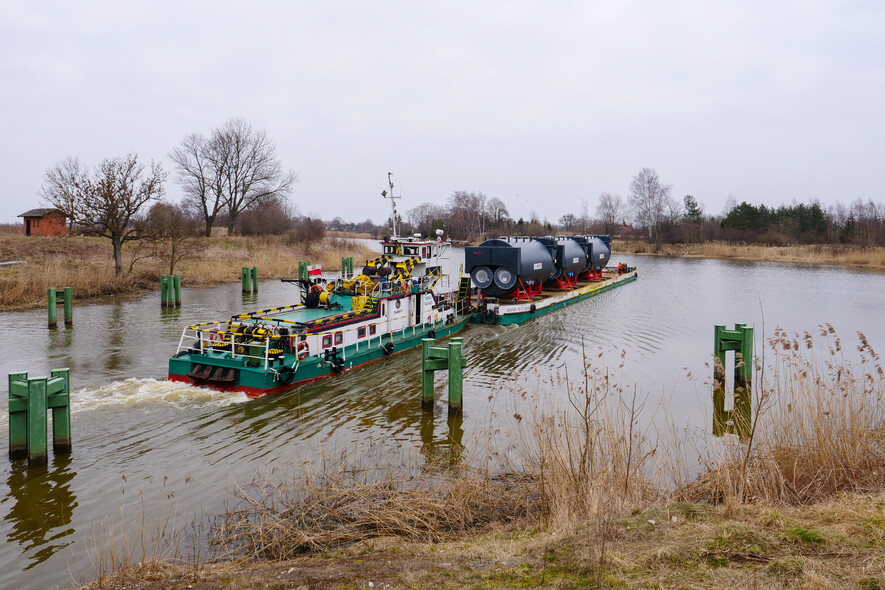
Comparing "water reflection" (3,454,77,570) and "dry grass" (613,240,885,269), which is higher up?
"dry grass" (613,240,885,269)

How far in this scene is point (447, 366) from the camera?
12.5m

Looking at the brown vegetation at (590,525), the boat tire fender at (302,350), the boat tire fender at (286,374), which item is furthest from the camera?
the boat tire fender at (302,350)

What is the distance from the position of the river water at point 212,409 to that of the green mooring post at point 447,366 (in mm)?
395

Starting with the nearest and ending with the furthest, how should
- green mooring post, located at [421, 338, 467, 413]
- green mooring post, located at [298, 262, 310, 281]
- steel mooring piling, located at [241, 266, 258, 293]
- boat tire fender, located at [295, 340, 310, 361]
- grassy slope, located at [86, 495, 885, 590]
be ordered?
grassy slope, located at [86, 495, 885, 590] < green mooring post, located at [421, 338, 467, 413] < boat tire fender, located at [295, 340, 310, 361] < green mooring post, located at [298, 262, 310, 281] < steel mooring piling, located at [241, 266, 258, 293]

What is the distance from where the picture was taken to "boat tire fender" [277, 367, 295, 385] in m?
13.5

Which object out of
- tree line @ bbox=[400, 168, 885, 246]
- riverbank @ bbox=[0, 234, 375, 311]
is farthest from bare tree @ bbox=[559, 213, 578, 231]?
riverbank @ bbox=[0, 234, 375, 311]

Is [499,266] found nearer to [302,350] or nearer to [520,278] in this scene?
[520,278]

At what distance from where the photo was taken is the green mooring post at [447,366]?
12.2m

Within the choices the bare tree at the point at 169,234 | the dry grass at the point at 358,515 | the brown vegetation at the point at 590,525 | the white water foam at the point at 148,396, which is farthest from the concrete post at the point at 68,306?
the dry grass at the point at 358,515

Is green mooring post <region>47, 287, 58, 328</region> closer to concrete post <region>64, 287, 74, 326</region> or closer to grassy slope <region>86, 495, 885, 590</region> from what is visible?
concrete post <region>64, 287, 74, 326</region>

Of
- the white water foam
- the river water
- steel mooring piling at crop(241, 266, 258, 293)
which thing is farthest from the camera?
steel mooring piling at crop(241, 266, 258, 293)

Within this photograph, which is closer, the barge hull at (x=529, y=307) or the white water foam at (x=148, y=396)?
the white water foam at (x=148, y=396)

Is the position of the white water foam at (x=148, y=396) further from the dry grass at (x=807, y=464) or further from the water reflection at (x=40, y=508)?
the dry grass at (x=807, y=464)

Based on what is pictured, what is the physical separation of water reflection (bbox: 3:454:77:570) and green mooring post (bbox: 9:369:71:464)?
256 mm
